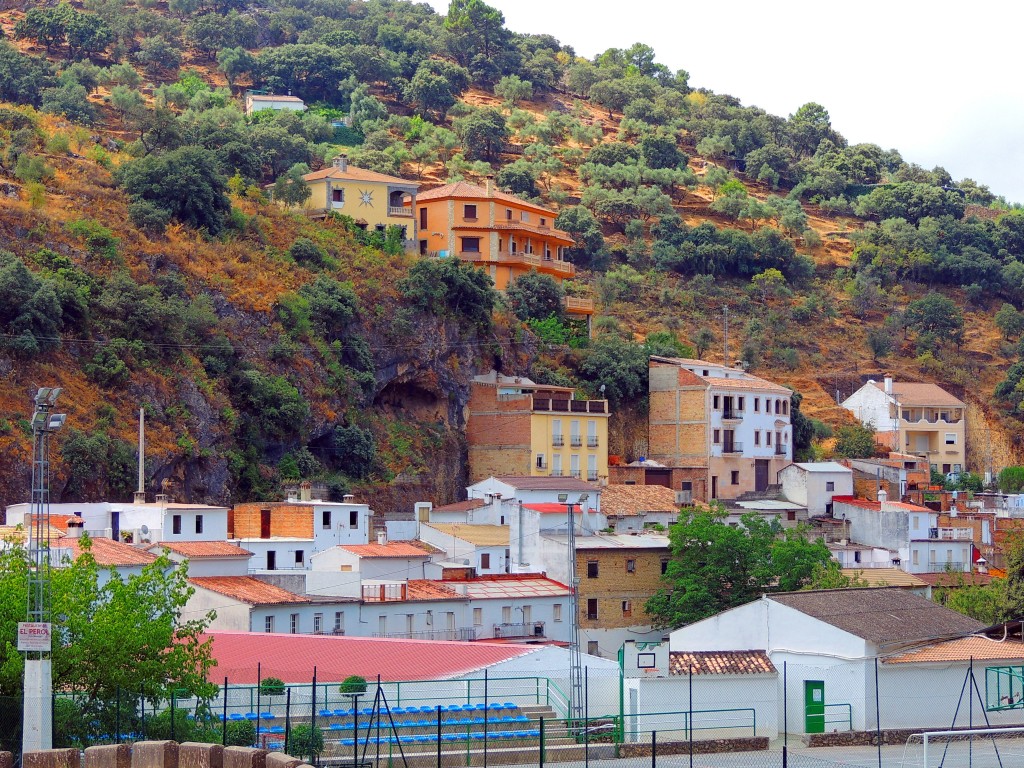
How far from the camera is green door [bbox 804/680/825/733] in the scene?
40.1 metres

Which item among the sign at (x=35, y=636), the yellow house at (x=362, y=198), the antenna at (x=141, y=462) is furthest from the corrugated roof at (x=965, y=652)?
the yellow house at (x=362, y=198)

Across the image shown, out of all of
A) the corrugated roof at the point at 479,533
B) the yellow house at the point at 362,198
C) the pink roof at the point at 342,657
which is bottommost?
the pink roof at the point at 342,657

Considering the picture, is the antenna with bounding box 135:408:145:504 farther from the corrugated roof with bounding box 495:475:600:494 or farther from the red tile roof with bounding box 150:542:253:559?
the corrugated roof with bounding box 495:475:600:494

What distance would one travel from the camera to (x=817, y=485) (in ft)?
278

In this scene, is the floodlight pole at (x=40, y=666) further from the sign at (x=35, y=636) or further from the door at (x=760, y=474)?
the door at (x=760, y=474)

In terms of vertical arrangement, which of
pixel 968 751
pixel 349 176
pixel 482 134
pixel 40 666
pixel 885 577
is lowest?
pixel 968 751

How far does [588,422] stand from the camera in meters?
83.8

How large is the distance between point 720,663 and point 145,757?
1810 centimetres

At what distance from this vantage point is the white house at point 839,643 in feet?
132

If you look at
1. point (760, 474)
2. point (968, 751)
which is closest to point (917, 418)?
point (760, 474)

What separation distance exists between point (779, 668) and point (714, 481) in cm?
4533

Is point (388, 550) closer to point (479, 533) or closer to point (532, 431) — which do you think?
point (479, 533)

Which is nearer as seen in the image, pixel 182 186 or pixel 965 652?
pixel 965 652

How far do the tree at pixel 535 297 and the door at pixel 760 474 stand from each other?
13986 millimetres
